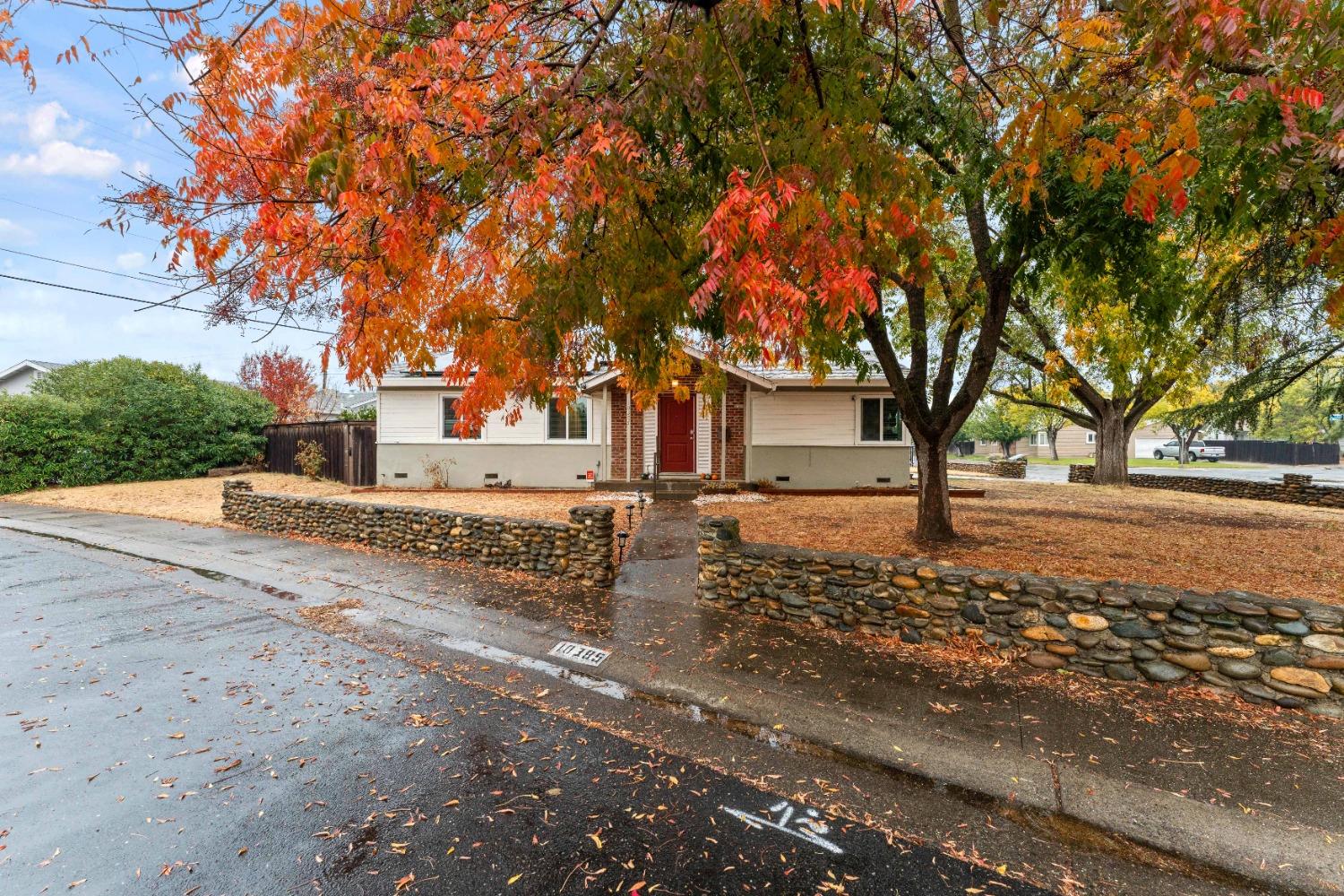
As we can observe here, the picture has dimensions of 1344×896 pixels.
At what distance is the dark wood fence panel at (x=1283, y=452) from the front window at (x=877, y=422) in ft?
161

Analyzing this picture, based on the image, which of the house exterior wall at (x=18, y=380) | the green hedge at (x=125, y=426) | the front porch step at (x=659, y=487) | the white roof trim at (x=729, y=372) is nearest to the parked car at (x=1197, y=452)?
the white roof trim at (x=729, y=372)

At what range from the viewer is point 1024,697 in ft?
15.3

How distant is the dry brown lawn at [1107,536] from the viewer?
273 inches

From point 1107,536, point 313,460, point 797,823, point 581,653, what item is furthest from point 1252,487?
point 313,460

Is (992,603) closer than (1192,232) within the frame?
Yes

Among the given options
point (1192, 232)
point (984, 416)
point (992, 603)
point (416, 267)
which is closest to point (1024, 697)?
point (992, 603)

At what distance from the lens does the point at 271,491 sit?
16984 mm

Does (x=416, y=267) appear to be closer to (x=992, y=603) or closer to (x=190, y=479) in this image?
(x=992, y=603)

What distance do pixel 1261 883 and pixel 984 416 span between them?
62.2 m

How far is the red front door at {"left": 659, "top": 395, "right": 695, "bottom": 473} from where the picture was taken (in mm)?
17859

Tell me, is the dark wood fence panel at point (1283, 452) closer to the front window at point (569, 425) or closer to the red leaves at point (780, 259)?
the front window at point (569, 425)

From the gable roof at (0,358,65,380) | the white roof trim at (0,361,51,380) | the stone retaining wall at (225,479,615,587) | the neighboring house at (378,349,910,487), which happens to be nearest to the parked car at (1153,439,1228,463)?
the neighboring house at (378,349,910,487)

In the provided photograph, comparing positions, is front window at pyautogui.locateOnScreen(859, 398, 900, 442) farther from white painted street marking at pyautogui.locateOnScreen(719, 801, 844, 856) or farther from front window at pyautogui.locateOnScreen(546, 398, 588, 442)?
white painted street marking at pyautogui.locateOnScreen(719, 801, 844, 856)

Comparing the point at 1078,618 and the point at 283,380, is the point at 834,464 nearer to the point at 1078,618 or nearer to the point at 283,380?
the point at 1078,618
